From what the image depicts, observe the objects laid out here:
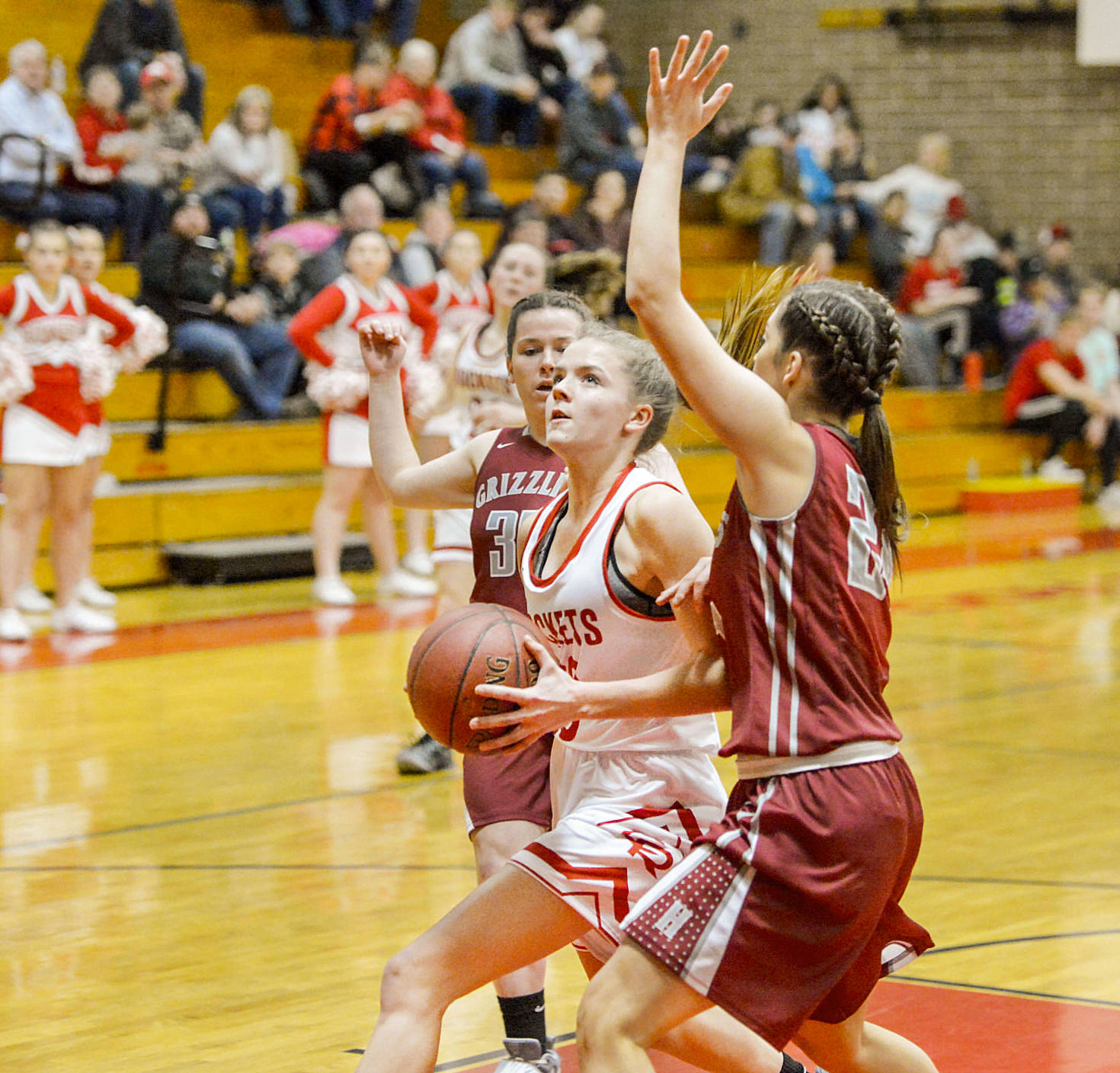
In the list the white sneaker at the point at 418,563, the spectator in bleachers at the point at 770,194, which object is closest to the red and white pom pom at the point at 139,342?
the white sneaker at the point at 418,563

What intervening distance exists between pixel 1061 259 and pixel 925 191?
1346 millimetres

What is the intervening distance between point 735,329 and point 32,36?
11814 mm

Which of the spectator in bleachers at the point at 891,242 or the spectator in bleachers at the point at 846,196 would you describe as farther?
the spectator in bleachers at the point at 846,196

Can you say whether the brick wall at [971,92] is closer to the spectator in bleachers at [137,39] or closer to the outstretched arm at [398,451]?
the spectator in bleachers at [137,39]

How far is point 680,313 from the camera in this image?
2531 mm

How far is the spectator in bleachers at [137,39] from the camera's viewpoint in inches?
486

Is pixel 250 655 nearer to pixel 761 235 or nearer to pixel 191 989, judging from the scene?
pixel 191 989

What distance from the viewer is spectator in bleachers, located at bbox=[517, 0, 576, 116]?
15.5 m

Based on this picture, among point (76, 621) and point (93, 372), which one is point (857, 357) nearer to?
point (93, 372)

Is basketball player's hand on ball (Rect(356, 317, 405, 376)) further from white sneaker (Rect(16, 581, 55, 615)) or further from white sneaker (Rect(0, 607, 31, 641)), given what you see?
white sneaker (Rect(16, 581, 55, 615))

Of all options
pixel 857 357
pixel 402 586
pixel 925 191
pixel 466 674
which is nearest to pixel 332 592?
pixel 402 586

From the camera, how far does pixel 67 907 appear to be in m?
4.81

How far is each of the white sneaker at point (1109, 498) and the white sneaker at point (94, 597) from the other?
8.41 meters

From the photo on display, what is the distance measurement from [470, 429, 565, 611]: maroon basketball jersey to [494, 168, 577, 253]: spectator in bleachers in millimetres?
8074
